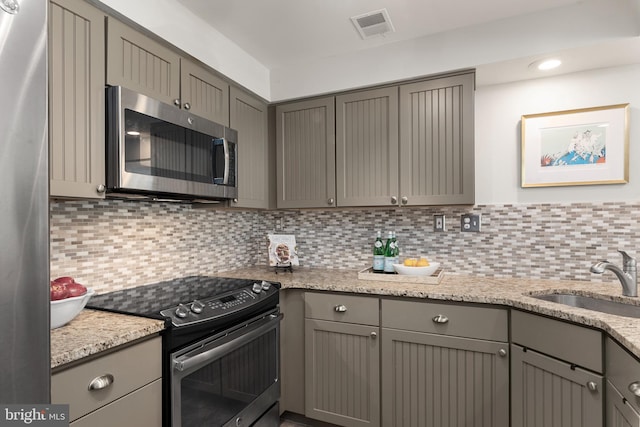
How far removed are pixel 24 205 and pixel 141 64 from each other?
1.29 meters

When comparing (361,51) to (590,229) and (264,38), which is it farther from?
(590,229)

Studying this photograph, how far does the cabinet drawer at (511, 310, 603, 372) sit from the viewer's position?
4.55 feet

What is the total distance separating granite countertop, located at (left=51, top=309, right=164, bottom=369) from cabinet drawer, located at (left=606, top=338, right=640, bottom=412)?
1.64m

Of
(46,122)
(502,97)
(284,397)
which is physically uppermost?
(502,97)

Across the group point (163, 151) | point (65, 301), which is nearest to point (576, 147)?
point (163, 151)

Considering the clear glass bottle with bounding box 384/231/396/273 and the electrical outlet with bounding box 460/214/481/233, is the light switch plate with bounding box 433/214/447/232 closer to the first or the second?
the electrical outlet with bounding box 460/214/481/233

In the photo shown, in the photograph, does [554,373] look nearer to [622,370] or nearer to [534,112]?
[622,370]

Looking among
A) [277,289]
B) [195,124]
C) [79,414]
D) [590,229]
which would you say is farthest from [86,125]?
[590,229]

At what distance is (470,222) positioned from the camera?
238 cm

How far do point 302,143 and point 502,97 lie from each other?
4.52ft

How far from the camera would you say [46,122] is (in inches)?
24.4

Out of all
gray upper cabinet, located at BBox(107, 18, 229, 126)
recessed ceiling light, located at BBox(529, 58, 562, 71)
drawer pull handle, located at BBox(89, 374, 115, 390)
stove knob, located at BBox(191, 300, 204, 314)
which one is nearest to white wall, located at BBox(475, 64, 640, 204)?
recessed ceiling light, located at BBox(529, 58, 562, 71)

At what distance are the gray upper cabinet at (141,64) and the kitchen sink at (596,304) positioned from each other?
2.20 meters
